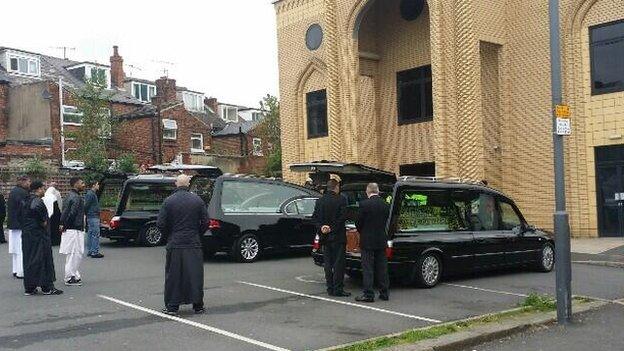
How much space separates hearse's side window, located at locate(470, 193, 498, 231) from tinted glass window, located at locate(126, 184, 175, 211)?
9472mm

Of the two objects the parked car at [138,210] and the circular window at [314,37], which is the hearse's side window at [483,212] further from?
the circular window at [314,37]

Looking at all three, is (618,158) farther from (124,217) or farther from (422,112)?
(124,217)

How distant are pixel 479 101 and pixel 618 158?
410 centimetres

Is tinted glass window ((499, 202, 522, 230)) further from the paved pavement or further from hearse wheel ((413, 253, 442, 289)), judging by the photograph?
the paved pavement

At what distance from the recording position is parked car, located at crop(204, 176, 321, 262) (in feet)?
44.8

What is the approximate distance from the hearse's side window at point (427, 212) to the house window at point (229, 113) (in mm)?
47040

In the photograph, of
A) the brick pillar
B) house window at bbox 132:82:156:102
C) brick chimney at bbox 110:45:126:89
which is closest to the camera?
the brick pillar

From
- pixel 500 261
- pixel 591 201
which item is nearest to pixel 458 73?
pixel 591 201

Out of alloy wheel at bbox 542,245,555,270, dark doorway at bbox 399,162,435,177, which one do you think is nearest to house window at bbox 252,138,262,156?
dark doorway at bbox 399,162,435,177

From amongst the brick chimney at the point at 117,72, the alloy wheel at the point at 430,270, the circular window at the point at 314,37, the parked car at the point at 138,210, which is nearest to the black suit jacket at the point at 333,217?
the alloy wheel at the point at 430,270

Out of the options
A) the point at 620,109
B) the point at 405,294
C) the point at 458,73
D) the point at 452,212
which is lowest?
the point at 405,294

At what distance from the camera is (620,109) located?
1802cm

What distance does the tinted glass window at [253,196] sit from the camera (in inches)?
546

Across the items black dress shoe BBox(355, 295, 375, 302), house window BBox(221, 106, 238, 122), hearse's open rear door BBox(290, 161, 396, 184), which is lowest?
black dress shoe BBox(355, 295, 375, 302)
